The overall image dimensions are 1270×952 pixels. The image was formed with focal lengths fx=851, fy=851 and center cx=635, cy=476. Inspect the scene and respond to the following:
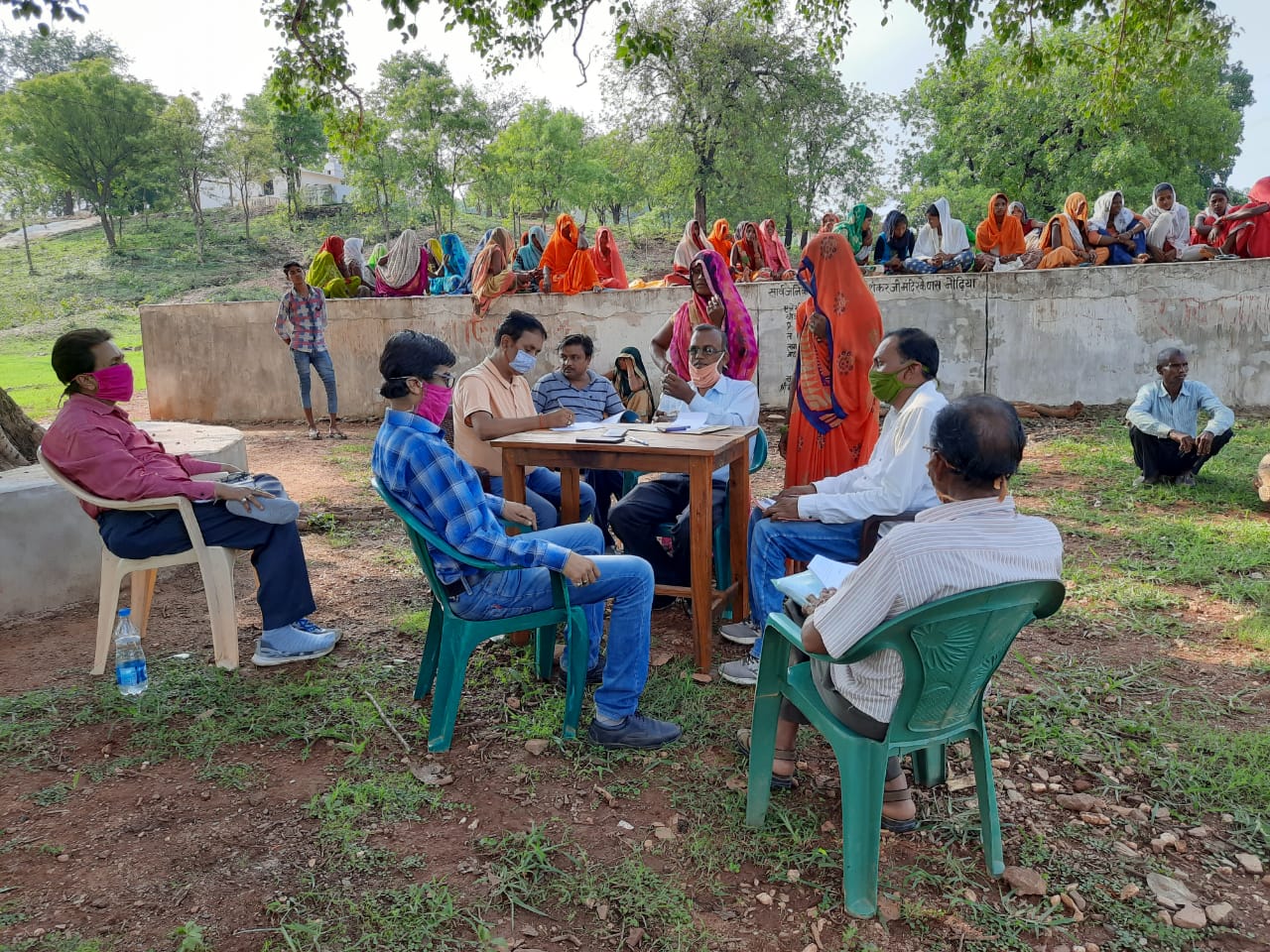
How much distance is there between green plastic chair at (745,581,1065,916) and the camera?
6.30 feet

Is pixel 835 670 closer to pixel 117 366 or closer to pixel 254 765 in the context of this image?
pixel 254 765

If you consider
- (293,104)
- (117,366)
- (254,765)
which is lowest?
(254,765)

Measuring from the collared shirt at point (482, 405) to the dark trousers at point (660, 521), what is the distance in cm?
72

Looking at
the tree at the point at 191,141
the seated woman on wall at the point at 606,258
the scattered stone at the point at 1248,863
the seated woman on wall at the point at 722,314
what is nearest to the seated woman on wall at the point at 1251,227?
the seated woman on wall at the point at 606,258

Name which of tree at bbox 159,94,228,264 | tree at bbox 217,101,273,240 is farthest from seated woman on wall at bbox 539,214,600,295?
tree at bbox 217,101,273,240

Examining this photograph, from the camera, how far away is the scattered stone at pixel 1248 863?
2301 millimetres

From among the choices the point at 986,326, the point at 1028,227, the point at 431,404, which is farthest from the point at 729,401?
the point at 1028,227

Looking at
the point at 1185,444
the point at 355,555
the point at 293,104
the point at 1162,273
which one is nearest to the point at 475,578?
the point at 355,555

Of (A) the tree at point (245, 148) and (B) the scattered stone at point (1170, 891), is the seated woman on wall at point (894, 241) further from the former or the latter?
(A) the tree at point (245, 148)

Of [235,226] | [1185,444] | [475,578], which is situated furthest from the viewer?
[235,226]

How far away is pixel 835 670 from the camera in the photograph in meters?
2.25

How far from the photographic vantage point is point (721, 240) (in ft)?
37.7

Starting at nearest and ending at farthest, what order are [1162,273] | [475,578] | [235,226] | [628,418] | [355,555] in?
[475,578] < [628,418] < [355,555] < [1162,273] < [235,226]

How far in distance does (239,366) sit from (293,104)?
4317 millimetres
